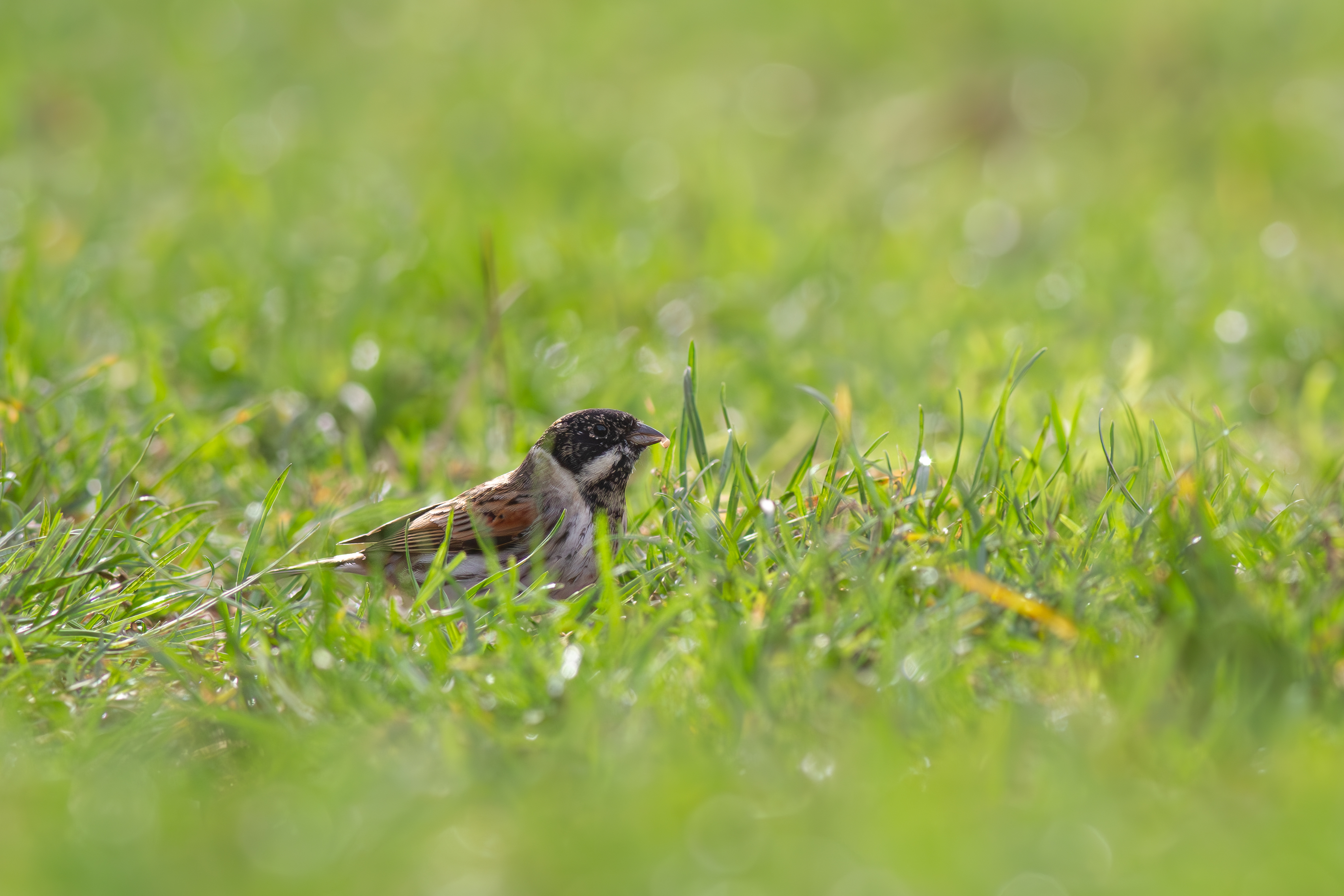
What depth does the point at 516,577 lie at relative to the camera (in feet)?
13.5

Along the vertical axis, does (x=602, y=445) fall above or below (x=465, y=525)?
above

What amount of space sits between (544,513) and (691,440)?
70 cm

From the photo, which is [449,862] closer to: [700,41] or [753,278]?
[753,278]

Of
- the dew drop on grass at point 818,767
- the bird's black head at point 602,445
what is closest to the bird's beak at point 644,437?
the bird's black head at point 602,445

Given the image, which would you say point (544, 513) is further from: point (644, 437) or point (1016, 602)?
point (1016, 602)

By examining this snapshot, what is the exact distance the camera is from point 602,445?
4883mm

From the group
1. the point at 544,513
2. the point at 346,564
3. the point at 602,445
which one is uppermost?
the point at 602,445

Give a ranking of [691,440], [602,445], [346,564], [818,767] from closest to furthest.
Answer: [818,767]
[346,564]
[602,445]
[691,440]

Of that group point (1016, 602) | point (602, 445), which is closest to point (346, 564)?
point (602, 445)

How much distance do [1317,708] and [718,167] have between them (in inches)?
265

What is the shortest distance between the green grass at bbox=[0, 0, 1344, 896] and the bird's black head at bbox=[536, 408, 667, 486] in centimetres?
24

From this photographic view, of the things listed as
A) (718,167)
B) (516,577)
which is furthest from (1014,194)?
(516,577)

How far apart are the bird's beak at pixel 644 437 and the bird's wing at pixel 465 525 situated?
0.41m

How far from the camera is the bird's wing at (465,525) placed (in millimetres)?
4785
